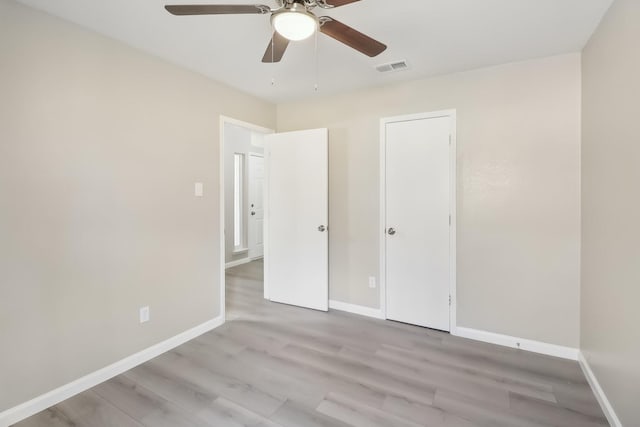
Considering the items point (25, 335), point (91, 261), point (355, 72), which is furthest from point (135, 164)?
point (355, 72)

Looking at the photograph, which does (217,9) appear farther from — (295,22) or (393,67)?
(393,67)

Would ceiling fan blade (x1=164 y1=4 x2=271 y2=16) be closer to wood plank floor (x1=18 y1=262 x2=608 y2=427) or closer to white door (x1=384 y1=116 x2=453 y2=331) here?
white door (x1=384 y1=116 x2=453 y2=331)

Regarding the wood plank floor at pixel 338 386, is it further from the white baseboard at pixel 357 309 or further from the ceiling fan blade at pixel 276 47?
the ceiling fan blade at pixel 276 47

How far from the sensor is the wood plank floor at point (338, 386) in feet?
5.74

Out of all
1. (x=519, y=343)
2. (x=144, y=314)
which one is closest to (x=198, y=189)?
(x=144, y=314)

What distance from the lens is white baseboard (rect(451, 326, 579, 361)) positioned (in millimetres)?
2377

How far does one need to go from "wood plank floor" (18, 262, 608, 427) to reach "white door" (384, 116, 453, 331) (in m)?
0.30

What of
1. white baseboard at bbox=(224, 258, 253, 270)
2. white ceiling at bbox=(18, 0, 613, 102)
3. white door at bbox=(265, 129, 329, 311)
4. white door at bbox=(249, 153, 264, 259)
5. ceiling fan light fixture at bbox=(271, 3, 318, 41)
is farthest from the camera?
white door at bbox=(249, 153, 264, 259)

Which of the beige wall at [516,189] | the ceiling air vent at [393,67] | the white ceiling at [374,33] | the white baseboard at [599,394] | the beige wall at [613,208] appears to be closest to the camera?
the beige wall at [613,208]

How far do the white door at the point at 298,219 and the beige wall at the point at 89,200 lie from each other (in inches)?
38.0

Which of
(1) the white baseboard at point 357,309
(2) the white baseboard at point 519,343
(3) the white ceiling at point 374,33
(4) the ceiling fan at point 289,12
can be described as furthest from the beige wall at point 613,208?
(1) the white baseboard at point 357,309

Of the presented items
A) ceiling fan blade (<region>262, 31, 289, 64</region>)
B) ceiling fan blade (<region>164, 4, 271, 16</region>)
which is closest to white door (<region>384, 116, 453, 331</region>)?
ceiling fan blade (<region>262, 31, 289, 64</region>)

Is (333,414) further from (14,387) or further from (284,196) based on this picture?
(284,196)

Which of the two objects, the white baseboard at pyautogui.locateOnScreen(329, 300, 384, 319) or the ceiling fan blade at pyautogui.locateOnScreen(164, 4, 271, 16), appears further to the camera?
the white baseboard at pyautogui.locateOnScreen(329, 300, 384, 319)
